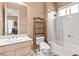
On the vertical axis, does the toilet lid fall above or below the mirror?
below

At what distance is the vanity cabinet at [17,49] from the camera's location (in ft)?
6.05

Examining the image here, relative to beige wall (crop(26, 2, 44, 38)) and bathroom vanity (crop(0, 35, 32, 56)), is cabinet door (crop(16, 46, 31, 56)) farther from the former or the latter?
beige wall (crop(26, 2, 44, 38))

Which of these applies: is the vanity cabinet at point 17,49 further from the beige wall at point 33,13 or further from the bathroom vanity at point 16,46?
the beige wall at point 33,13

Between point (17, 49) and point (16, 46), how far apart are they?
49 millimetres

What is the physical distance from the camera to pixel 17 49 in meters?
1.91

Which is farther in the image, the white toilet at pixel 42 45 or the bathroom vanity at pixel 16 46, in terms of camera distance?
the white toilet at pixel 42 45

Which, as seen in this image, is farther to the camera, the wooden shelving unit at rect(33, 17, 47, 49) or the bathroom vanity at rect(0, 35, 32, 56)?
the wooden shelving unit at rect(33, 17, 47, 49)

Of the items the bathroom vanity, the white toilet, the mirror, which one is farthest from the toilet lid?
the mirror

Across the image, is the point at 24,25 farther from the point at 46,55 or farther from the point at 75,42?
the point at 75,42

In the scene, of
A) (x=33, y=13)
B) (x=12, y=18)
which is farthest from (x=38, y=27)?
(x=12, y=18)

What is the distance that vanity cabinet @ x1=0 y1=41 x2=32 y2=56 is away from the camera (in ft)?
6.05

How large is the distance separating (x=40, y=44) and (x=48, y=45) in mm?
132

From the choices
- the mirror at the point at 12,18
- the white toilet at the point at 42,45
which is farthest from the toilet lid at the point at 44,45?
the mirror at the point at 12,18

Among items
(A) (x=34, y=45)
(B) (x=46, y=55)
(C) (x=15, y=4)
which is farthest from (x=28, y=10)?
(B) (x=46, y=55)
